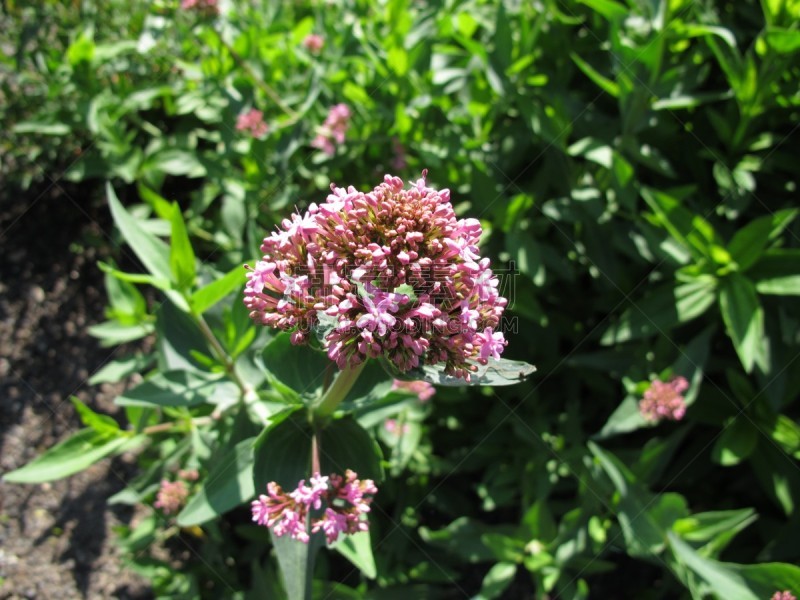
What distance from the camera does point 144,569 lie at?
3.60m

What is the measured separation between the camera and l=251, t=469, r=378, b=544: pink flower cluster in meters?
1.89

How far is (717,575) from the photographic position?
2.61 m

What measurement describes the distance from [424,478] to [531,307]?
4.03 ft

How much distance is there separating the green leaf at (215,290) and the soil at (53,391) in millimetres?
2228

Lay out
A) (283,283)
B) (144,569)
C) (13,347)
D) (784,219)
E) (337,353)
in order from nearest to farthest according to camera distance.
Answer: (337,353), (283,283), (784,219), (144,569), (13,347)

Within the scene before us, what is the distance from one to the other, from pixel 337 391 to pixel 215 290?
2.20ft

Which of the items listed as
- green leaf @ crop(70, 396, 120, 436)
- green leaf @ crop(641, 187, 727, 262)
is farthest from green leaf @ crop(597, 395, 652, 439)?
green leaf @ crop(70, 396, 120, 436)

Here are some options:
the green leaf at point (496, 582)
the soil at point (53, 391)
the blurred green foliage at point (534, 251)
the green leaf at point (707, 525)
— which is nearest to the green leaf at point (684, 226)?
the blurred green foliage at point (534, 251)

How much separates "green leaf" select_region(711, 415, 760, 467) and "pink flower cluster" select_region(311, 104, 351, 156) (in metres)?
2.57

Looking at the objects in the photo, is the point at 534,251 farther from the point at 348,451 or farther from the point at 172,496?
the point at 172,496

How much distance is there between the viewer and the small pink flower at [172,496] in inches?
127

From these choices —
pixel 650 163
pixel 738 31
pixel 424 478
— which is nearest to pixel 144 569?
pixel 424 478

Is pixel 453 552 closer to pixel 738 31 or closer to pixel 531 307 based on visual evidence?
pixel 531 307

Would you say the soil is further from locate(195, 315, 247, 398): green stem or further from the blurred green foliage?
locate(195, 315, 247, 398): green stem
